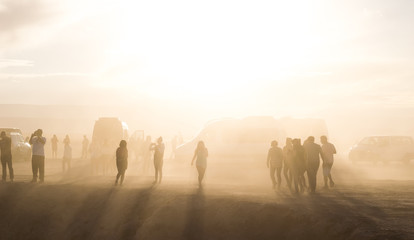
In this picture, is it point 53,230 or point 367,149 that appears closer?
point 53,230

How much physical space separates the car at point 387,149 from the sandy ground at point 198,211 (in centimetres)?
1295

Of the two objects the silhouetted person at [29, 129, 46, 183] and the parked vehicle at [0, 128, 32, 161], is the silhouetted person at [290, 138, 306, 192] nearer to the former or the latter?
the silhouetted person at [29, 129, 46, 183]

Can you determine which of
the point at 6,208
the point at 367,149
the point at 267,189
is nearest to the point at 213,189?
the point at 267,189

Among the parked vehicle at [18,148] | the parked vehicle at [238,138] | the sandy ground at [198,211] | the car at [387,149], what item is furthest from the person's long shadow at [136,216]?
the car at [387,149]

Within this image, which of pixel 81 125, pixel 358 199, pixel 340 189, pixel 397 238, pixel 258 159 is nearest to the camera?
pixel 397 238

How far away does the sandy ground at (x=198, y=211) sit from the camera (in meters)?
11.8

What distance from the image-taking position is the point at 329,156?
16.7 metres

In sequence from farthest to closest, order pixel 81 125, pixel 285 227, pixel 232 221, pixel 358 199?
pixel 81 125 → pixel 358 199 → pixel 232 221 → pixel 285 227

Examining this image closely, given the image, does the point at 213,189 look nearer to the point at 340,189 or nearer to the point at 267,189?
the point at 267,189

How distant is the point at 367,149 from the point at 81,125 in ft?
519

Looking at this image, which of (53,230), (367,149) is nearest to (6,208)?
(53,230)

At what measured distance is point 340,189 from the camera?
17.1m

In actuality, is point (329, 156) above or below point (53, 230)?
above

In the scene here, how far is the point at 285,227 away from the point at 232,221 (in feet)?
5.01
